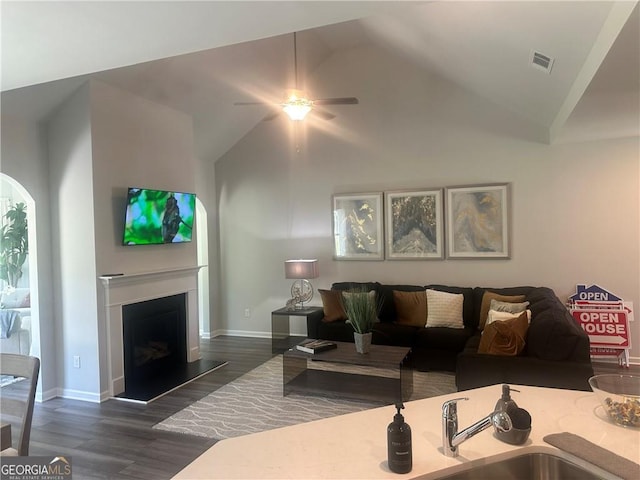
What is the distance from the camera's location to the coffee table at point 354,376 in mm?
3787

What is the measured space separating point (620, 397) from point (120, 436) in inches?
135

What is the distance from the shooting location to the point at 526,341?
3.45m

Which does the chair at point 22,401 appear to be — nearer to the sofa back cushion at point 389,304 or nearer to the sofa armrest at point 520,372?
the sofa armrest at point 520,372

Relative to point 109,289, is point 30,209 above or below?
above

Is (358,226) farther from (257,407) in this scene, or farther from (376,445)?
(376,445)

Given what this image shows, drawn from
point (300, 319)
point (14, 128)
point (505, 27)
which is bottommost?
point (300, 319)

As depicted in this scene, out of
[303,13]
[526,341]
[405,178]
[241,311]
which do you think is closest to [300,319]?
[241,311]

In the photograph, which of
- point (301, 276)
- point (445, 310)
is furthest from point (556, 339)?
point (301, 276)

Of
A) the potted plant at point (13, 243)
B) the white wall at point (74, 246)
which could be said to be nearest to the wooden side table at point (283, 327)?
the white wall at point (74, 246)

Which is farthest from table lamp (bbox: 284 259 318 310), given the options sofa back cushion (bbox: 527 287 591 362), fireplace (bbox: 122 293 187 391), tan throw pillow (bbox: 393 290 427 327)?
sofa back cushion (bbox: 527 287 591 362)

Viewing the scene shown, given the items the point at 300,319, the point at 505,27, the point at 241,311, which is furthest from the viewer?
the point at 241,311

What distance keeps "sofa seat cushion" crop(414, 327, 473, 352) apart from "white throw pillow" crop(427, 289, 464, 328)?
0.39ft

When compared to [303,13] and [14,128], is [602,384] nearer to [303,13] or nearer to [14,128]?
[303,13]

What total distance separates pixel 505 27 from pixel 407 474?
3.19 meters
